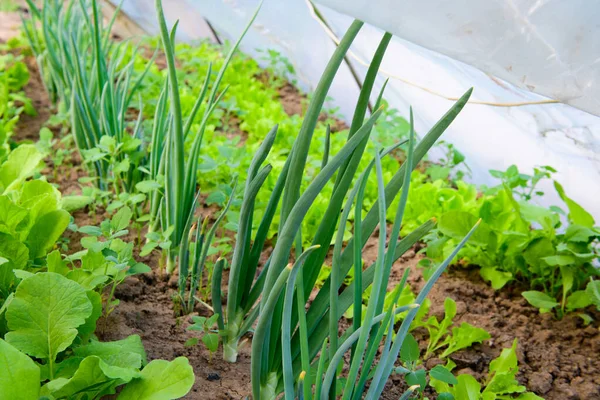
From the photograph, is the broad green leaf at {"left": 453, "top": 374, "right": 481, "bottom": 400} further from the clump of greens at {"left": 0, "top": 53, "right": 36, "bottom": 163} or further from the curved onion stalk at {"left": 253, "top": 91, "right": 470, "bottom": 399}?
the clump of greens at {"left": 0, "top": 53, "right": 36, "bottom": 163}

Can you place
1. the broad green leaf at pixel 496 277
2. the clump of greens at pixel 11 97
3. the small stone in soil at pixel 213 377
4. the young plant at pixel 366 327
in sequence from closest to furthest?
1. the young plant at pixel 366 327
2. the small stone in soil at pixel 213 377
3. the broad green leaf at pixel 496 277
4. the clump of greens at pixel 11 97

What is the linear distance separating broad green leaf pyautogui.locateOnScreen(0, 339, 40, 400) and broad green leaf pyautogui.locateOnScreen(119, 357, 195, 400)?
0.13m

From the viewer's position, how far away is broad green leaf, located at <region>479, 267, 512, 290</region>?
1425 mm

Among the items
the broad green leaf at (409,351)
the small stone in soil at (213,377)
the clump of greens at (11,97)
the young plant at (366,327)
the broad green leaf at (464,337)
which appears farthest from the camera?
the clump of greens at (11,97)

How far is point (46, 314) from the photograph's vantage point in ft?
2.76

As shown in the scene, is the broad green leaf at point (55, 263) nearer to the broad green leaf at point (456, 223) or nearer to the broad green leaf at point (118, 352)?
the broad green leaf at point (118, 352)

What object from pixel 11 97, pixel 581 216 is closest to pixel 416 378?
pixel 581 216

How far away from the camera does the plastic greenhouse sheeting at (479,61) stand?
72 cm

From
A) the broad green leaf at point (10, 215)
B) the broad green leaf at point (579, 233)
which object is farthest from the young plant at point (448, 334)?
→ the broad green leaf at point (10, 215)

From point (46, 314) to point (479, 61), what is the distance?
676 millimetres

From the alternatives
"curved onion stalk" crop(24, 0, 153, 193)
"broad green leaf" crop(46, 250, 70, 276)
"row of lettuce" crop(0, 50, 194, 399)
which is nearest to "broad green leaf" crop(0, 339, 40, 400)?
"row of lettuce" crop(0, 50, 194, 399)

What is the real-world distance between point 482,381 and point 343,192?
597 mm

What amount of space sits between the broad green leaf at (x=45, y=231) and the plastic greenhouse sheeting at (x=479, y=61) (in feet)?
2.05

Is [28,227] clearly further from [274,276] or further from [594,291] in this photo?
[594,291]
